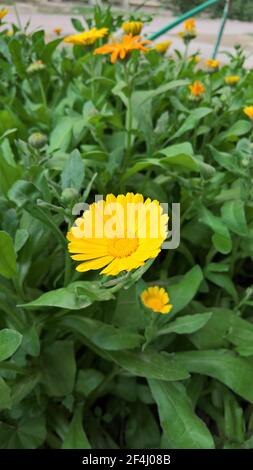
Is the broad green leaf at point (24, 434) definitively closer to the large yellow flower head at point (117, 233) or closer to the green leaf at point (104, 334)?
the green leaf at point (104, 334)

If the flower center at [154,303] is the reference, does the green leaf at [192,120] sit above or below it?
above

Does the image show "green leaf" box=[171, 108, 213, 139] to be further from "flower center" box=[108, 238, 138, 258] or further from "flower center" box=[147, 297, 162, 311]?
"flower center" box=[108, 238, 138, 258]

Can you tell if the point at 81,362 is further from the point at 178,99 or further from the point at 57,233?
the point at 178,99

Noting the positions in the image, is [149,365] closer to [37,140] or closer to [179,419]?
[179,419]

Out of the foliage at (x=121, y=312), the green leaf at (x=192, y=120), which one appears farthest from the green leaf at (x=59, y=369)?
the green leaf at (x=192, y=120)

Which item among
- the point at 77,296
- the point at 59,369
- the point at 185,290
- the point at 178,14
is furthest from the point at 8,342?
the point at 178,14

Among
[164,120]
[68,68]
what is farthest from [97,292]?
[68,68]
